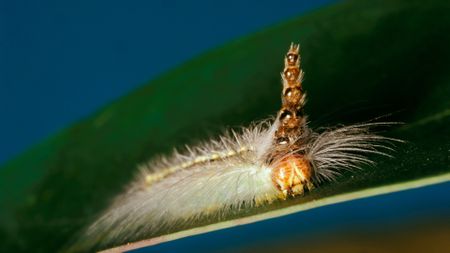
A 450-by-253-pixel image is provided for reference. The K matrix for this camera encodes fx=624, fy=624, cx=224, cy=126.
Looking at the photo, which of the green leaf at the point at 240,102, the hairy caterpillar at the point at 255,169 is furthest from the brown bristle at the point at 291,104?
the green leaf at the point at 240,102

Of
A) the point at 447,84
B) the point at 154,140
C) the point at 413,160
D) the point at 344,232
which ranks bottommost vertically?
the point at 344,232

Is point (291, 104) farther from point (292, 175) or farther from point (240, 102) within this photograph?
point (240, 102)

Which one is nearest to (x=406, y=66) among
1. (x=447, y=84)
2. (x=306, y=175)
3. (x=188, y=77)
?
(x=447, y=84)

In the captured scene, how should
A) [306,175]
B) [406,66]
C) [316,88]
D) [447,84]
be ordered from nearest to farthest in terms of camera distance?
[447,84] < [306,175] < [406,66] < [316,88]

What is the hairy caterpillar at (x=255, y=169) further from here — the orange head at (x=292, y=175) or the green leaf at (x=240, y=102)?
the green leaf at (x=240, y=102)

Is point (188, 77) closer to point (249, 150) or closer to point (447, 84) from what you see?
point (249, 150)

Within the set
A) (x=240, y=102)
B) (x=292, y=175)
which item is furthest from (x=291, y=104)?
(x=240, y=102)
